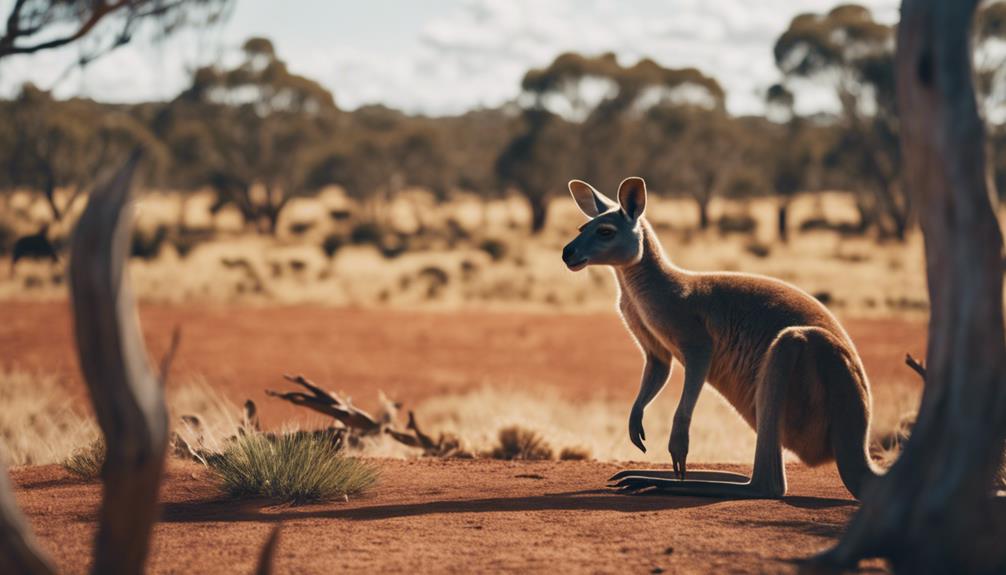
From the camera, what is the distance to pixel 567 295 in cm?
3086

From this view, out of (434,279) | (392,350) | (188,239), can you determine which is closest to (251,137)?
(188,239)

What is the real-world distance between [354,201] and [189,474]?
49.6 meters

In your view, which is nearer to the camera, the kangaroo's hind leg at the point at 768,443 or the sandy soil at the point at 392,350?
the kangaroo's hind leg at the point at 768,443

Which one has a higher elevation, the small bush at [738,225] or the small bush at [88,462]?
the small bush at [738,225]

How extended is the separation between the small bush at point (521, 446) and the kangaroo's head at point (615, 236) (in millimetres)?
3237

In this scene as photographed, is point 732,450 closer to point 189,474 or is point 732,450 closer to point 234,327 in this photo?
point 189,474

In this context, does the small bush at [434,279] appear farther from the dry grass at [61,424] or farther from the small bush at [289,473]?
the small bush at [289,473]

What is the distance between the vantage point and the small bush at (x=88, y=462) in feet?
28.0

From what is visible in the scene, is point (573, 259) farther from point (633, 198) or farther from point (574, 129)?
point (574, 129)

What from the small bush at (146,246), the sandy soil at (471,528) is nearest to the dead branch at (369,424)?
the sandy soil at (471,528)

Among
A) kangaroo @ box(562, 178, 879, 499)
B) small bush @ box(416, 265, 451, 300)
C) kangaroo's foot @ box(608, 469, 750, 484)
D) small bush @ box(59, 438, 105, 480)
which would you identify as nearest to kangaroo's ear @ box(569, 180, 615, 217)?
kangaroo @ box(562, 178, 879, 499)

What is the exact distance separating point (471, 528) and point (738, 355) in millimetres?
2222

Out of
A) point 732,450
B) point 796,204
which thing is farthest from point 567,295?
point 796,204

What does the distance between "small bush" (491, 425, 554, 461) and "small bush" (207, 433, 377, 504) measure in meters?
2.64
